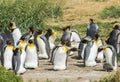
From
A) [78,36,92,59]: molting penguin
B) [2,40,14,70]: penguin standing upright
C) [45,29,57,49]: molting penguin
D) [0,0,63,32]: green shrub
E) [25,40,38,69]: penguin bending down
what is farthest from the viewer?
[0,0,63,32]: green shrub

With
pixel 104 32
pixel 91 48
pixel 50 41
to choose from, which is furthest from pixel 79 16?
pixel 91 48

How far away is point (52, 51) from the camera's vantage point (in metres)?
15.9

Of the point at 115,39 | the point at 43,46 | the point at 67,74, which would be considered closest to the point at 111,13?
the point at 115,39

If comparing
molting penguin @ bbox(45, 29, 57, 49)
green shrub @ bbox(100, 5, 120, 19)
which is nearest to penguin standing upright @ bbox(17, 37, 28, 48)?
molting penguin @ bbox(45, 29, 57, 49)

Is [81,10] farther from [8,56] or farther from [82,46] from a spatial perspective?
[8,56]

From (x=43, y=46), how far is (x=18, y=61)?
2.55m

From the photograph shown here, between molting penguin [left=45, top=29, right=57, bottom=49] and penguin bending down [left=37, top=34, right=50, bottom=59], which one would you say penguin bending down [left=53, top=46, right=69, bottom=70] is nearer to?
penguin bending down [left=37, top=34, right=50, bottom=59]

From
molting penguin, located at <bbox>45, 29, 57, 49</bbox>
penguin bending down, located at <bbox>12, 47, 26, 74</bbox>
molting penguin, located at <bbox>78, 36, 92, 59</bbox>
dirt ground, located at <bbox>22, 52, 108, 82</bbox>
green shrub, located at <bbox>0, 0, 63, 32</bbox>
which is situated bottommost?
dirt ground, located at <bbox>22, 52, 108, 82</bbox>

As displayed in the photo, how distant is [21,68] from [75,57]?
10.1 ft

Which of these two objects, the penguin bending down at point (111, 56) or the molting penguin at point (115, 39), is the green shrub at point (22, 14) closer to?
the molting penguin at point (115, 39)

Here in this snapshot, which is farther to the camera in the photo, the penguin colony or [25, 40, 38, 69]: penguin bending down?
[25, 40, 38, 69]: penguin bending down

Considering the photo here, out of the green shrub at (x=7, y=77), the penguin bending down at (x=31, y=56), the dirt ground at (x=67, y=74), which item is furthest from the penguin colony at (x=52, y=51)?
the green shrub at (x=7, y=77)

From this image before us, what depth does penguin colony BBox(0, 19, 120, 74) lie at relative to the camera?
15.1m

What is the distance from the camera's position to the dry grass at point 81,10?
25.6 m
